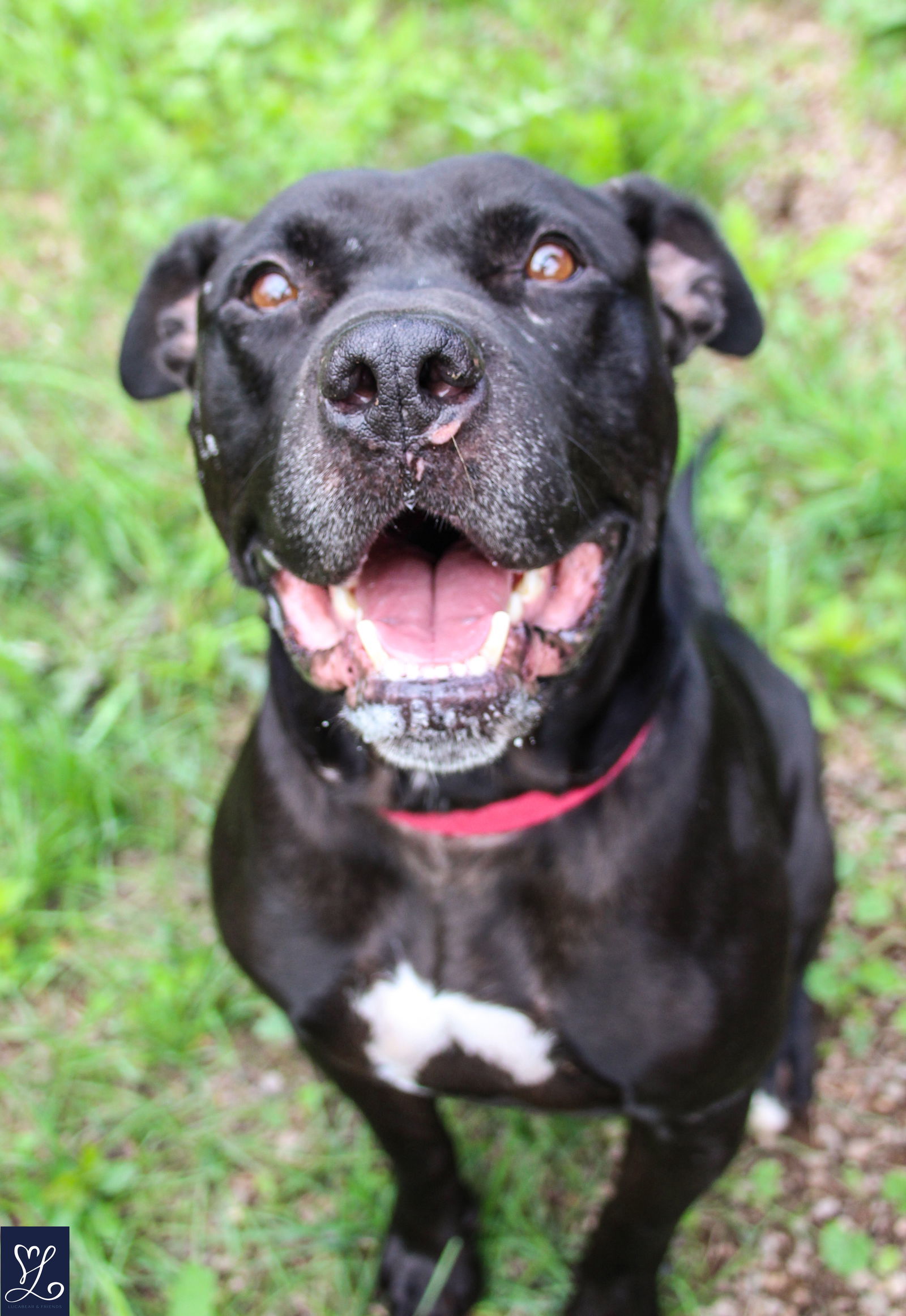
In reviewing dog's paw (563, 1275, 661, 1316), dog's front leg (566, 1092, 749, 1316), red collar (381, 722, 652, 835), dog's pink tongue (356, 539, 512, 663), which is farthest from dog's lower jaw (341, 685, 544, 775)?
dog's paw (563, 1275, 661, 1316)

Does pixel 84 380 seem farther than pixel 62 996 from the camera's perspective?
Yes

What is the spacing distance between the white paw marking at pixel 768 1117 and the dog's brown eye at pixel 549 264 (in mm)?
1991

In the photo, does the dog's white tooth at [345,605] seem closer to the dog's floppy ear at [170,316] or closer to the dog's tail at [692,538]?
the dog's floppy ear at [170,316]

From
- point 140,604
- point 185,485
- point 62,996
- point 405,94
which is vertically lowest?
point 62,996

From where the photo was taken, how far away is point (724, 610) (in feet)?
9.93

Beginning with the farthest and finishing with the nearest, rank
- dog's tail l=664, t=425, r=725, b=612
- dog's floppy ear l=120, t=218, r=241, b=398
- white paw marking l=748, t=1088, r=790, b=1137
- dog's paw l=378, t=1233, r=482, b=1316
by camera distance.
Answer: white paw marking l=748, t=1088, r=790, b=1137
dog's tail l=664, t=425, r=725, b=612
dog's paw l=378, t=1233, r=482, b=1316
dog's floppy ear l=120, t=218, r=241, b=398

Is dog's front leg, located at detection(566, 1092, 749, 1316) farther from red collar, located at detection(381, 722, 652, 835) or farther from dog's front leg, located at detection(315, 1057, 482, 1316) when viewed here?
red collar, located at detection(381, 722, 652, 835)

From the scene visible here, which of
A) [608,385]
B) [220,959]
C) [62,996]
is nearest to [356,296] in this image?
[608,385]

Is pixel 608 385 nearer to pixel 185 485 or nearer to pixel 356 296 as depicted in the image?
pixel 356 296

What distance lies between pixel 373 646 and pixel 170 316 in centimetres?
106

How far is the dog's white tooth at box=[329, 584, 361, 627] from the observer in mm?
1987

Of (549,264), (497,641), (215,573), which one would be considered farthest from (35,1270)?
(549,264)

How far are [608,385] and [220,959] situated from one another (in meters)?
1.97

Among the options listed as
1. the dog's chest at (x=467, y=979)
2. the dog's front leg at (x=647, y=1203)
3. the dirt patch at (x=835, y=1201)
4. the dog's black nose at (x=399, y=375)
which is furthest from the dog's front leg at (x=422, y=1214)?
the dog's black nose at (x=399, y=375)
